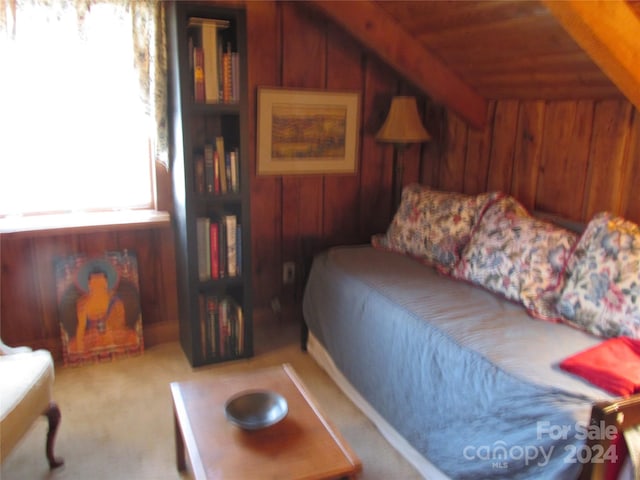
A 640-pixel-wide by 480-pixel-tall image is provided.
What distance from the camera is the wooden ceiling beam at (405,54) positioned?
101 inches

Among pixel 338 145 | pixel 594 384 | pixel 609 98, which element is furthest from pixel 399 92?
Answer: pixel 594 384

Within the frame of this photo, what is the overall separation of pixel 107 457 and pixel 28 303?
39.6 inches

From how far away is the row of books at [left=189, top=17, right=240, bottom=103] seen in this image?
2.41 metres

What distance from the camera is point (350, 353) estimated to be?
236cm

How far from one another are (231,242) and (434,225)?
101cm

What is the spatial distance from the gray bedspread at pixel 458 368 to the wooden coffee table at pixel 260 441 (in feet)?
1.38

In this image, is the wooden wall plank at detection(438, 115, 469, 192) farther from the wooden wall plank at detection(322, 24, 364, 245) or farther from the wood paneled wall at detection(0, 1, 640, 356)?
the wooden wall plank at detection(322, 24, 364, 245)

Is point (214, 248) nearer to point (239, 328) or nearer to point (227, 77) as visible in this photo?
point (239, 328)

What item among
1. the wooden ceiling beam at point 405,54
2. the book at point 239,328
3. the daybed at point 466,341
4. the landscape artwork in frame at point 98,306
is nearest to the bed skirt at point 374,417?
the daybed at point 466,341

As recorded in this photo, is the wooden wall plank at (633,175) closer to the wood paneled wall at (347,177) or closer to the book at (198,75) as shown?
the wood paneled wall at (347,177)

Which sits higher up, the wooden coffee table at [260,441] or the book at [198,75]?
the book at [198,75]

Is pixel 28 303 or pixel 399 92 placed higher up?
pixel 399 92

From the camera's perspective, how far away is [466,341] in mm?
1778

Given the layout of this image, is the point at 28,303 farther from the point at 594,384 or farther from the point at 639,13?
the point at 639,13
